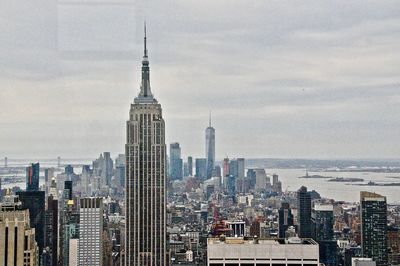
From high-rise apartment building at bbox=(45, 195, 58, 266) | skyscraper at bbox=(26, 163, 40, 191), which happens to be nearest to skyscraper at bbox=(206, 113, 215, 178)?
high-rise apartment building at bbox=(45, 195, 58, 266)

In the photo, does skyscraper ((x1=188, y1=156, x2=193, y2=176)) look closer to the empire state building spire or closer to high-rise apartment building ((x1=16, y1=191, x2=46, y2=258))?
the empire state building spire

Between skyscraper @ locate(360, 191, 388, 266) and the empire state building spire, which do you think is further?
the empire state building spire

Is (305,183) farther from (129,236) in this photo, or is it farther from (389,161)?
(129,236)

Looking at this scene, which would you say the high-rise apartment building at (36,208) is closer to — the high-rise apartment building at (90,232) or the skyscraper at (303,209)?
the high-rise apartment building at (90,232)

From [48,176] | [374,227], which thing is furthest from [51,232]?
[374,227]

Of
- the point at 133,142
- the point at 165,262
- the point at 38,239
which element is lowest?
the point at 165,262

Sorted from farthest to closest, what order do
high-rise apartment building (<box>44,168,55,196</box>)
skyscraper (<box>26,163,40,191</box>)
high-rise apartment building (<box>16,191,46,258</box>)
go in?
1. high-rise apartment building (<box>44,168,55,196</box>)
2. high-rise apartment building (<box>16,191,46,258</box>)
3. skyscraper (<box>26,163,40,191</box>)

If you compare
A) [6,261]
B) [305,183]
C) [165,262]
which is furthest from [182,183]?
[6,261]
